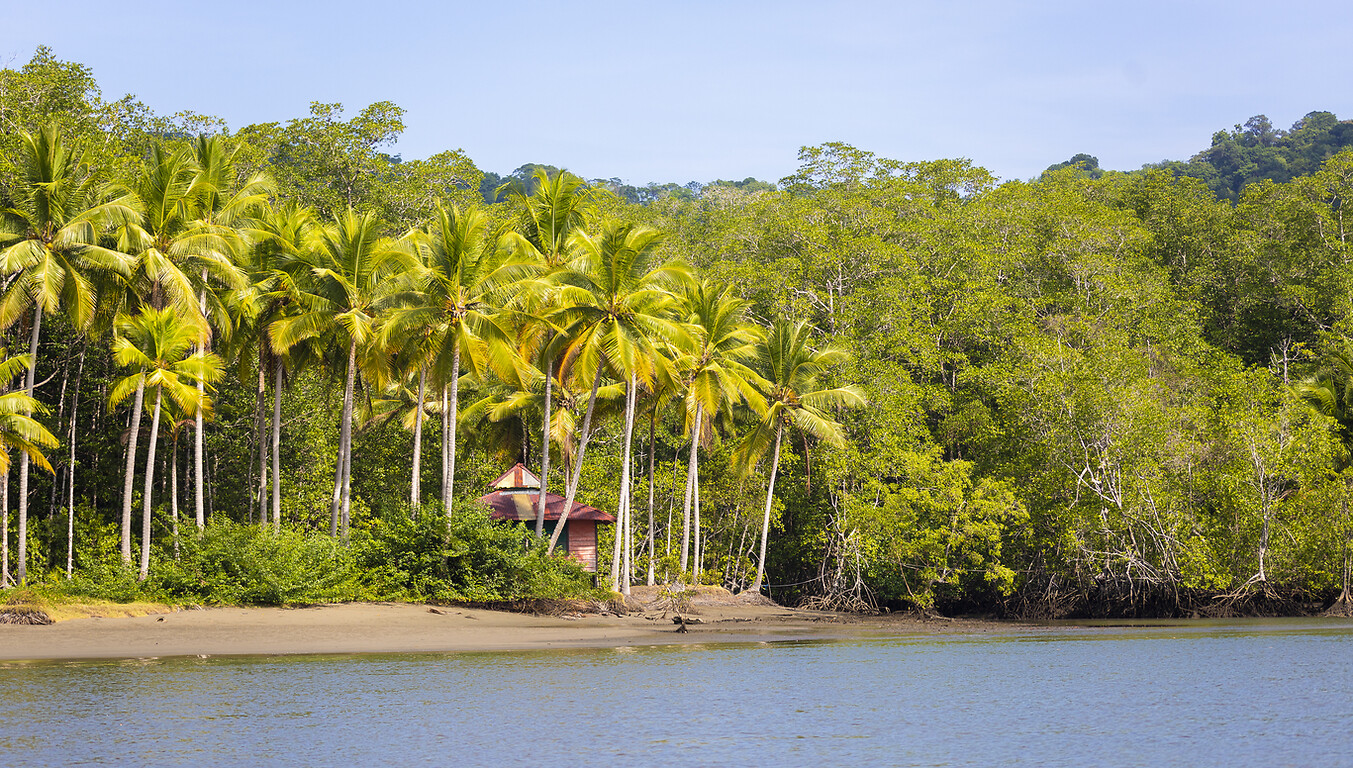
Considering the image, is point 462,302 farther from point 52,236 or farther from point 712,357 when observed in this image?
point 52,236

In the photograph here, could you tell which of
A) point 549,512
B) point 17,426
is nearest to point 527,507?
point 549,512

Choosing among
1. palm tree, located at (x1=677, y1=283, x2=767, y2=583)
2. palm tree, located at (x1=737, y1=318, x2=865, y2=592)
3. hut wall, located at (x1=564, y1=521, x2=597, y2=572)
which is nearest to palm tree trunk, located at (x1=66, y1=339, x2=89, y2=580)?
hut wall, located at (x1=564, y1=521, x2=597, y2=572)

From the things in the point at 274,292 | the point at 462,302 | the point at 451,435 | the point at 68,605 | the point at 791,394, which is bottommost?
the point at 68,605

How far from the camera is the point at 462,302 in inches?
1057

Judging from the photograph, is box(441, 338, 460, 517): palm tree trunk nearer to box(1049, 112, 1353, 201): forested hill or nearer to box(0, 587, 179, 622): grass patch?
box(0, 587, 179, 622): grass patch

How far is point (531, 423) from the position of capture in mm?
37406

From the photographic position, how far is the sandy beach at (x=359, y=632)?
A: 19844mm

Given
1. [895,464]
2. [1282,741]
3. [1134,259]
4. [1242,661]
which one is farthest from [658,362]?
[1134,259]

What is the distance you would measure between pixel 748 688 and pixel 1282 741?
7522 millimetres

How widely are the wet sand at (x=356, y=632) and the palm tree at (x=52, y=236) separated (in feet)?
19.2

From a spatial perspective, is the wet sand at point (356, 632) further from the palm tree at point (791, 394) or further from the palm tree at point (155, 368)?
the palm tree at point (791, 394)

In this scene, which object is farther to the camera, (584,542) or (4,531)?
(584,542)

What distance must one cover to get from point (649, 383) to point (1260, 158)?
275ft

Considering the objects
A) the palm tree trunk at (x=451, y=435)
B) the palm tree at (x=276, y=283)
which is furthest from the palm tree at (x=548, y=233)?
→ the palm tree at (x=276, y=283)
